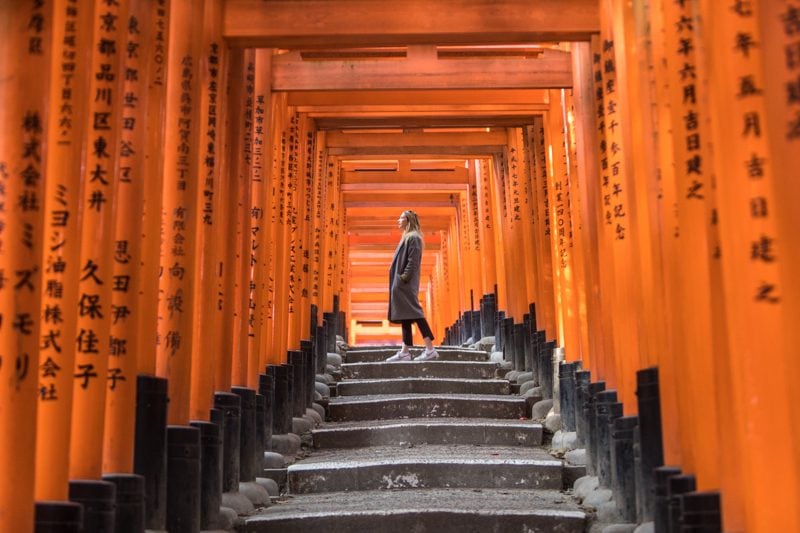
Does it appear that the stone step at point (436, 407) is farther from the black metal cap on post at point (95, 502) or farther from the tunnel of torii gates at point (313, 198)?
the black metal cap on post at point (95, 502)

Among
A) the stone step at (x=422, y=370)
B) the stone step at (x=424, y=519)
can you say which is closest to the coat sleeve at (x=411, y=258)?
the stone step at (x=422, y=370)

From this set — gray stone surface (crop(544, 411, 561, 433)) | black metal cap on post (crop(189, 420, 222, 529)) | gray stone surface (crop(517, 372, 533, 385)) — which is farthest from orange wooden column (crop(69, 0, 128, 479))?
gray stone surface (crop(517, 372, 533, 385))

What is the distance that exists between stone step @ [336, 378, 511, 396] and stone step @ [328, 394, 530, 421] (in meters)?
0.45

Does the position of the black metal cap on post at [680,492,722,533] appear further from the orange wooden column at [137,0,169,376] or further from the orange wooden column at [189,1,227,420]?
the orange wooden column at [189,1,227,420]

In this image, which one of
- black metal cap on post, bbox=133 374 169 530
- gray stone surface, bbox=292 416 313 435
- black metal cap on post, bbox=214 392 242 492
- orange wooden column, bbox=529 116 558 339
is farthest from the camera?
orange wooden column, bbox=529 116 558 339

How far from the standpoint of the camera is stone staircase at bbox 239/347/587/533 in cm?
550

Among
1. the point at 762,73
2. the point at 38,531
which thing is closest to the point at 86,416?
the point at 38,531

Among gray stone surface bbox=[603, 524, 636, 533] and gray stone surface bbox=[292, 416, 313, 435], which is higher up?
gray stone surface bbox=[292, 416, 313, 435]

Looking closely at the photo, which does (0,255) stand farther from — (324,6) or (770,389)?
(324,6)

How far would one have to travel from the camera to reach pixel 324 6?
629 cm

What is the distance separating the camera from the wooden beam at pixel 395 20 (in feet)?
20.5

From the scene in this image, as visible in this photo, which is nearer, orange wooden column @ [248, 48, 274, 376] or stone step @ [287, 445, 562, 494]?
stone step @ [287, 445, 562, 494]

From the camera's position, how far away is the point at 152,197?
4730 millimetres

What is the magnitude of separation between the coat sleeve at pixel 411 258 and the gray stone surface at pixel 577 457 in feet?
11.9
